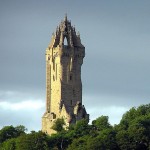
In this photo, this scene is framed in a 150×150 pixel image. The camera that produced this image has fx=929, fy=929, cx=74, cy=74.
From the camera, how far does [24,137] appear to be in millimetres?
151250

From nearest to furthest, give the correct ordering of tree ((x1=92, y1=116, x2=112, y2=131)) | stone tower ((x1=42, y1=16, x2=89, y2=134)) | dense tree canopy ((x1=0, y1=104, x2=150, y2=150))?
dense tree canopy ((x1=0, y1=104, x2=150, y2=150)) → tree ((x1=92, y1=116, x2=112, y2=131)) → stone tower ((x1=42, y1=16, x2=89, y2=134))

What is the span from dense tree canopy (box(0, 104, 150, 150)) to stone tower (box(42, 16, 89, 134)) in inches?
443

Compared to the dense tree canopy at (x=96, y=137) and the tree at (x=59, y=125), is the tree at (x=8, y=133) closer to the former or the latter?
the dense tree canopy at (x=96, y=137)

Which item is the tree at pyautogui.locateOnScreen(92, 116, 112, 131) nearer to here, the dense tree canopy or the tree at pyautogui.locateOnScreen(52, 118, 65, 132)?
the dense tree canopy

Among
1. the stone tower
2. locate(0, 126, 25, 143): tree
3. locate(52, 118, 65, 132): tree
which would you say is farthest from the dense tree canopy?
the stone tower

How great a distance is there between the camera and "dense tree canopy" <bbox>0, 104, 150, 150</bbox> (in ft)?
485

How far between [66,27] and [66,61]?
8403 mm

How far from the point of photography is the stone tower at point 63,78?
174 metres

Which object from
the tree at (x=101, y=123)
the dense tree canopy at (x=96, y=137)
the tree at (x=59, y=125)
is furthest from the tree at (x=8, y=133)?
the tree at (x=101, y=123)

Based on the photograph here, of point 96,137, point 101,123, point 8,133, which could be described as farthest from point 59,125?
point 96,137

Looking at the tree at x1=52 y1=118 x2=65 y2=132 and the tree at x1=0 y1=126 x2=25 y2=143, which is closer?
the tree at x1=0 y1=126 x2=25 y2=143

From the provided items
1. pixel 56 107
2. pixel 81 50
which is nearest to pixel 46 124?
pixel 56 107

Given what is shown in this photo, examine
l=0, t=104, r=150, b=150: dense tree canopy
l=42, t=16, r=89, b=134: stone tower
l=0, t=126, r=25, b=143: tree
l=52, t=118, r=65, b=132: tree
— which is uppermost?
l=42, t=16, r=89, b=134: stone tower

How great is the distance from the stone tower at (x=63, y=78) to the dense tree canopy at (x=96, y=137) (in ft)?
36.9
